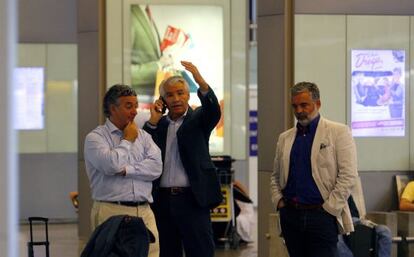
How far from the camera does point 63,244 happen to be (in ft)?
43.9

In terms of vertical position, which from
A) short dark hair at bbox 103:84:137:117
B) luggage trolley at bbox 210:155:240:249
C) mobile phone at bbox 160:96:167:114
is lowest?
luggage trolley at bbox 210:155:240:249

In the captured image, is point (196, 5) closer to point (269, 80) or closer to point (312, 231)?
point (269, 80)

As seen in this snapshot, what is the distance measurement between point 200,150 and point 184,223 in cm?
46

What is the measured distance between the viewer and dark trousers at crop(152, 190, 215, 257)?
6066 mm

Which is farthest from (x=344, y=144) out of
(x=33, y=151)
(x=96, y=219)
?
(x=33, y=151)

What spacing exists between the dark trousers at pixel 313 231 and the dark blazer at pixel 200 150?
0.49 metres

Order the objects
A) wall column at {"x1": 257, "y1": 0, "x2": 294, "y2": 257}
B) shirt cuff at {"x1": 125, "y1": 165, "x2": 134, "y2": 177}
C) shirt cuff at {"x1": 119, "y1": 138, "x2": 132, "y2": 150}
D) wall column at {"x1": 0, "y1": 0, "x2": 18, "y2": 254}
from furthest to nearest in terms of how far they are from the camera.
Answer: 1. wall column at {"x1": 257, "y1": 0, "x2": 294, "y2": 257}
2. shirt cuff at {"x1": 119, "y1": 138, "x2": 132, "y2": 150}
3. shirt cuff at {"x1": 125, "y1": 165, "x2": 134, "y2": 177}
4. wall column at {"x1": 0, "y1": 0, "x2": 18, "y2": 254}

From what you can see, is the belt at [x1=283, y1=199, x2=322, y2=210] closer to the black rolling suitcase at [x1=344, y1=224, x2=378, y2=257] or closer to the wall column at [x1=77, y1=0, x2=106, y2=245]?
the black rolling suitcase at [x1=344, y1=224, x2=378, y2=257]

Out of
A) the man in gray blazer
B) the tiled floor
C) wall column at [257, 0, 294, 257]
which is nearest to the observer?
the man in gray blazer

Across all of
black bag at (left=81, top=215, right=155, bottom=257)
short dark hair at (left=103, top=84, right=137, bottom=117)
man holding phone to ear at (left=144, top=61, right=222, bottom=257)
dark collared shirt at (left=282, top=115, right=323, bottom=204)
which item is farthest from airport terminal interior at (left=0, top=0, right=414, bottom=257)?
black bag at (left=81, top=215, right=155, bottom=257)

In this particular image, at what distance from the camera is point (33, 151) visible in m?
A: 17.2

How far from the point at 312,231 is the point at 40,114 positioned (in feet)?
39.0

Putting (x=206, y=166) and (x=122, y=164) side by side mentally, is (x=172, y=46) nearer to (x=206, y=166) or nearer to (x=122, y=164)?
(x=206, y=166)

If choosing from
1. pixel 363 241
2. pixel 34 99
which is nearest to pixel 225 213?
pixel 363 241
